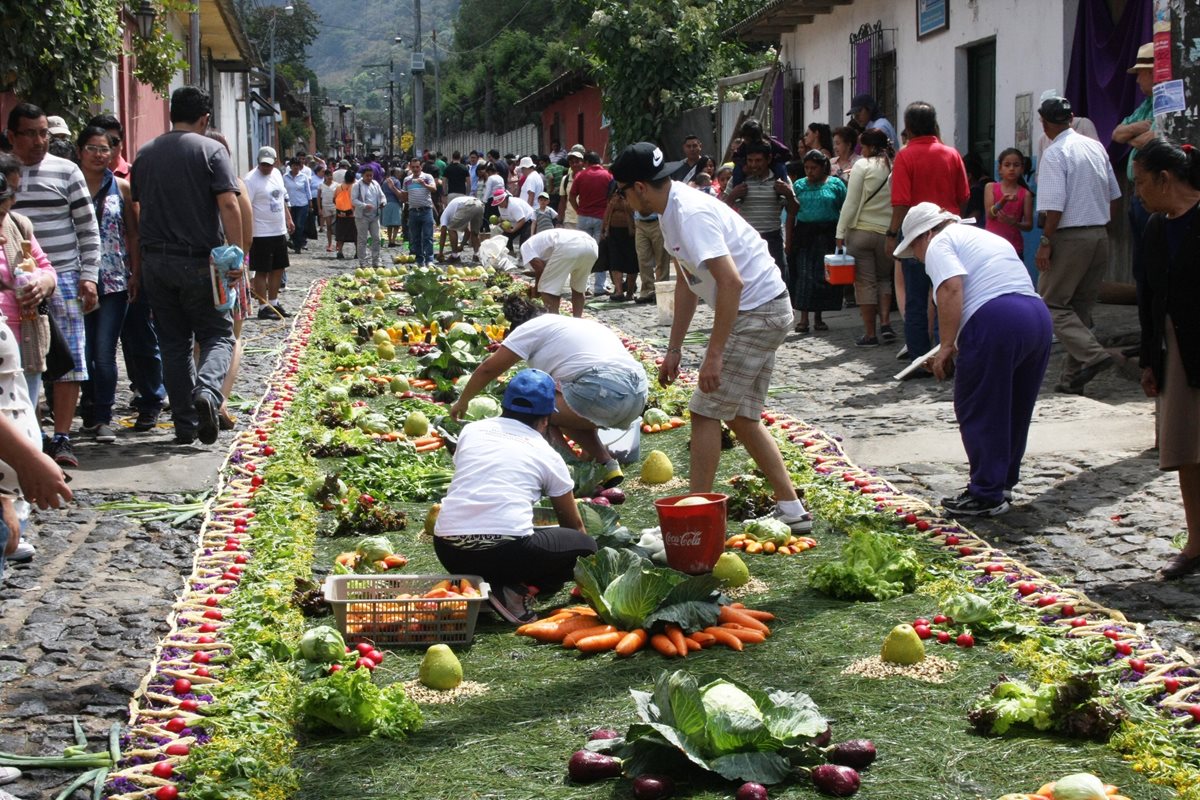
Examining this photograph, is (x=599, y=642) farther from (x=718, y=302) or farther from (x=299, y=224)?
(x=299, y=224)

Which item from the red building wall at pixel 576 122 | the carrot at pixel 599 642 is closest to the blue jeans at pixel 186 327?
the carrot at pixel 599 642

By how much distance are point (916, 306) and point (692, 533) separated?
6624 mm

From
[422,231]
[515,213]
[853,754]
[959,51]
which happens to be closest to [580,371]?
[853,754]

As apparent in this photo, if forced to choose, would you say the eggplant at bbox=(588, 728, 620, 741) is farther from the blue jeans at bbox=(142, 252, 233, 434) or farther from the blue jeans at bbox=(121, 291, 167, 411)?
the blue jeans at bbox=(121, 291, 167, 411)

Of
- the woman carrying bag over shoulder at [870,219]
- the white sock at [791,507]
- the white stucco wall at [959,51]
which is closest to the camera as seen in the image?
the white sock at [791,507]

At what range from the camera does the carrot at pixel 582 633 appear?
5.35 m

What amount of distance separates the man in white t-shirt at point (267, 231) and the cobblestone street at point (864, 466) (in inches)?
218

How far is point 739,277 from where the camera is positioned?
638 cm

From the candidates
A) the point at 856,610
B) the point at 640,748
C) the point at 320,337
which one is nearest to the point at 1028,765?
the point at 640,748

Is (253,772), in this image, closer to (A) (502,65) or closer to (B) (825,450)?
(B) (825,450)

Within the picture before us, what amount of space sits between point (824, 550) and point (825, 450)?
2.20 metres

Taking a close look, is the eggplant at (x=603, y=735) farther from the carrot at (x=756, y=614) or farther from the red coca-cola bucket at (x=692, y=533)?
the red coca-cola bucket at (x=692, y=533)

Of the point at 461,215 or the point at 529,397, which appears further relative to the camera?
the point at 461,215

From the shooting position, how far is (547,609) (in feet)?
19.3
